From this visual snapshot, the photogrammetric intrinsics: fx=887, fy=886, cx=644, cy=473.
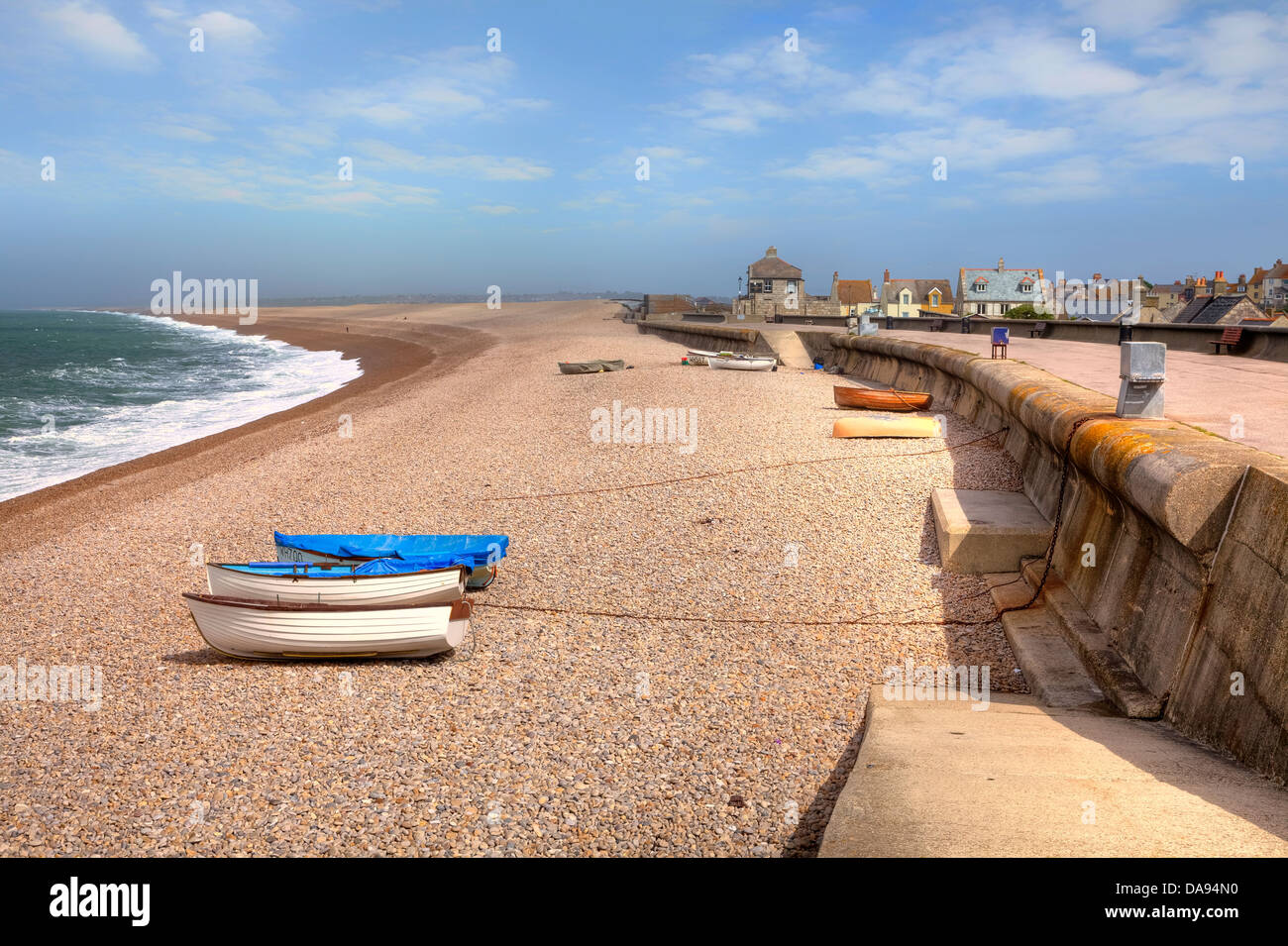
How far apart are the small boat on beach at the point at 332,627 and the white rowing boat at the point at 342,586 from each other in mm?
112

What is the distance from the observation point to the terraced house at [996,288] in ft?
238

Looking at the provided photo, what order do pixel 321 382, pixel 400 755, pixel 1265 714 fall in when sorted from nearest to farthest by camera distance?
pixel 1265 714, pixel 400 755, pixel 321 382

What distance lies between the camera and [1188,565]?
Result: 5.46 metres

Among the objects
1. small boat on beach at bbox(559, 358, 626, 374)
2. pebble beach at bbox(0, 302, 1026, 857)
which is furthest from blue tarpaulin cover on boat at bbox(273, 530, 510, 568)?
small boat on beach at bbox(559, 358, 626, 374)

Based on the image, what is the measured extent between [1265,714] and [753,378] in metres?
21.4

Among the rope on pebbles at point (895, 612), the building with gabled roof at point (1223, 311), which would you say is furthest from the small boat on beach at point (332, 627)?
the building with gabled roof at point (1223, 311)

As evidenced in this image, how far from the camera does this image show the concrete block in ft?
29.4

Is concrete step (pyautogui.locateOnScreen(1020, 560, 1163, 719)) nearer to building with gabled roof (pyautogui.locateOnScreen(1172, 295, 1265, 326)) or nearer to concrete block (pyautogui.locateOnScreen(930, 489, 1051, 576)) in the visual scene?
concrete block (pyautogui.locateOnScreen(930, 489, 1051, 576))

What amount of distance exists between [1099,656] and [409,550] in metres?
6.95

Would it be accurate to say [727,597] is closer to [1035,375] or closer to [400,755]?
[400,755]

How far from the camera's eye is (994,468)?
1184 cm
